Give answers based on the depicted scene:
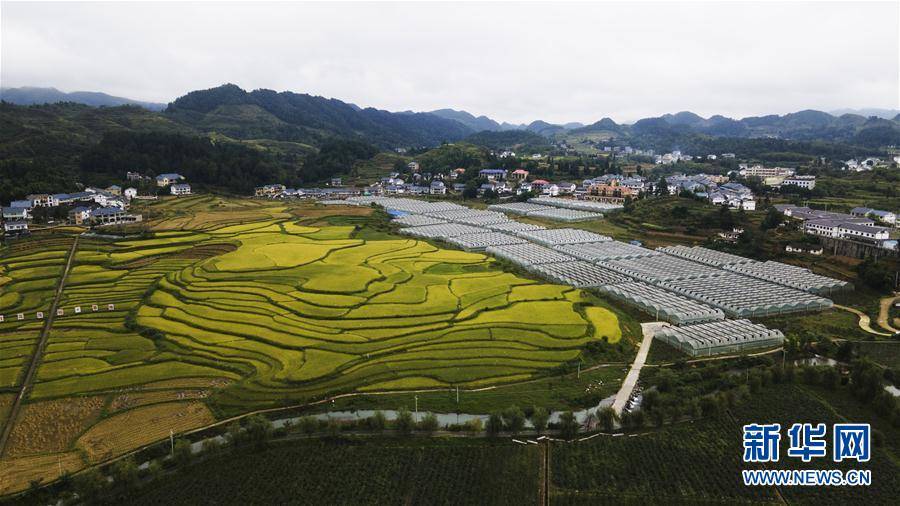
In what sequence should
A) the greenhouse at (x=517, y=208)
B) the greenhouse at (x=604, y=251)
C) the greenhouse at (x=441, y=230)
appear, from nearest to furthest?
the greenhouse at (x=604, y=251) → the greenhouse at (x=441, y=230) → the greenhouse at (x=517, y=208)

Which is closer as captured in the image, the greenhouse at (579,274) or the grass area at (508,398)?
the grass area at (508,398)

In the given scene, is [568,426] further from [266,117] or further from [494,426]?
[266,117]

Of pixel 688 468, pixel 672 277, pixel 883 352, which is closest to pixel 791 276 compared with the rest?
pixel 672 277

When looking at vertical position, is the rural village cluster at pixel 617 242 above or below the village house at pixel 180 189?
below

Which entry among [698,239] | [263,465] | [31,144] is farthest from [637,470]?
[31,144]

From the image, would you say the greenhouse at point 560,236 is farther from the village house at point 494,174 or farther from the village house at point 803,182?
the village house at point 494,174

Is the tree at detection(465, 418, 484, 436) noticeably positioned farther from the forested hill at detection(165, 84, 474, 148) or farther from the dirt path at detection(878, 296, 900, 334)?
the forested hill at detection(165, 84, 474, 148)

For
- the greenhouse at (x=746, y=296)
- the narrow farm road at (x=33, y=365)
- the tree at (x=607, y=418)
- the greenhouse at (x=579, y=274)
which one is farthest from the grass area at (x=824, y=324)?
the narrow farm road at (x=33, y=365)
